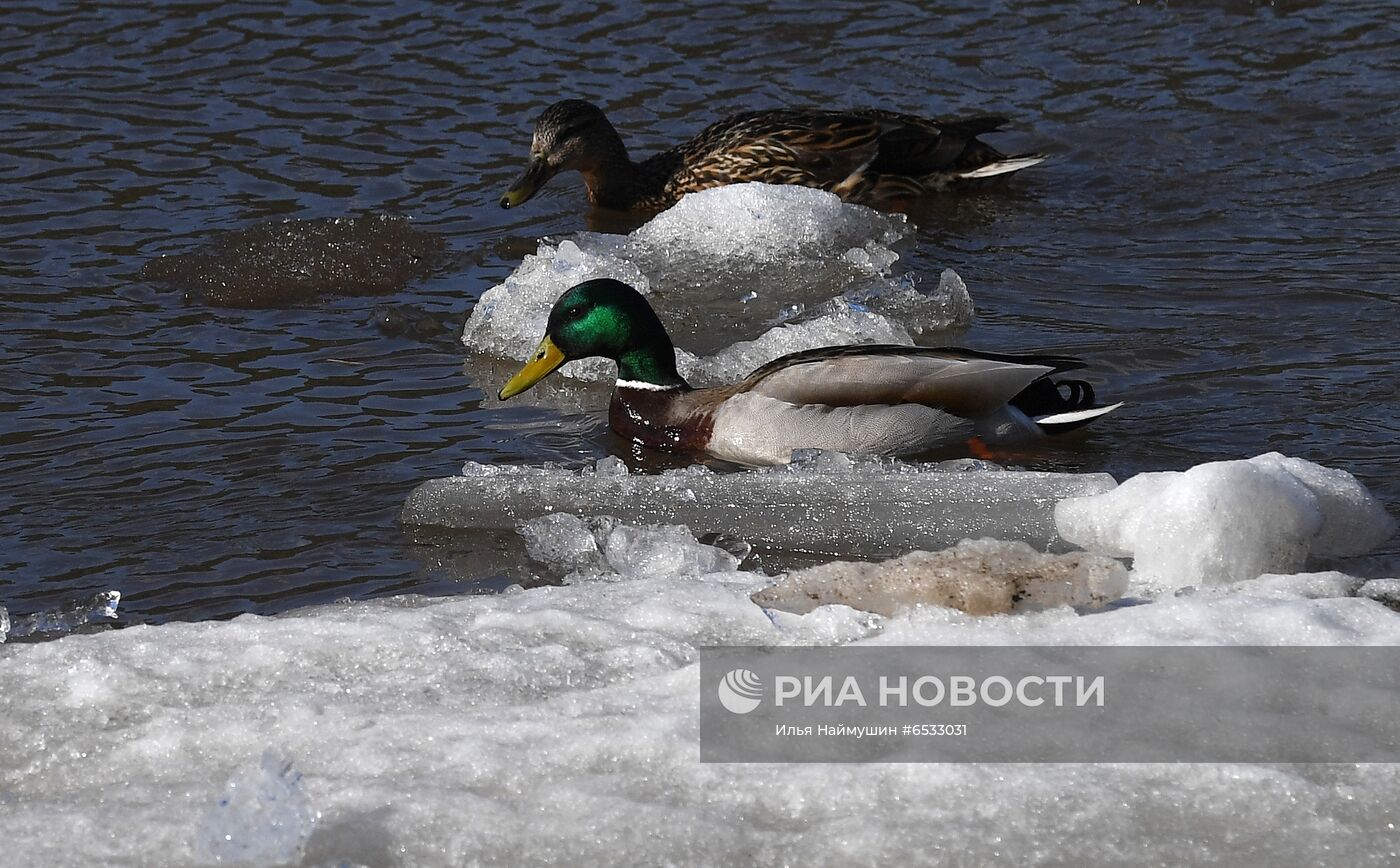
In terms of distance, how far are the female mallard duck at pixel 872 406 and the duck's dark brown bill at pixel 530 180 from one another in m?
2.77

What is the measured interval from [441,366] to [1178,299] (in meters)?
2.78

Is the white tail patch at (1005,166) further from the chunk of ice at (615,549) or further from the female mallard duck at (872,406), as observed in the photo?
the chunk of ice at (615,549)

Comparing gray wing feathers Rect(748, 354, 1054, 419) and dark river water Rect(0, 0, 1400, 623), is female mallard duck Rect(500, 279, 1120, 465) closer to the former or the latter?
gray wing feathers Rect(748, 354, 1054, 419)

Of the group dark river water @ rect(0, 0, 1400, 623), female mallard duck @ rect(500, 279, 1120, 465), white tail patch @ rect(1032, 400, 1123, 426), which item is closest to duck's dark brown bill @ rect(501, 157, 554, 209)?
dark river water @ rect(0, 0, 1400, 623)

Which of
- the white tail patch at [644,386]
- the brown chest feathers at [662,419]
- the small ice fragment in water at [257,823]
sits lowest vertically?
the brown chest feathers at [662,419]

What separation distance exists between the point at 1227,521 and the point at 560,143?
16.3ft

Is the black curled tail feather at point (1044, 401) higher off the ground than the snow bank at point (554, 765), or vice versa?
the snow bank at point (554, 765)

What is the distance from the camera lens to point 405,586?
512cm

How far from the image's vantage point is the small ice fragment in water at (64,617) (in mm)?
4723

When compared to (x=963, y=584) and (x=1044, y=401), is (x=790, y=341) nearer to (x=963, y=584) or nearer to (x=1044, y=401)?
(x=1044, y=401)

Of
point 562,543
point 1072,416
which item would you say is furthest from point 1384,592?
point 562,543

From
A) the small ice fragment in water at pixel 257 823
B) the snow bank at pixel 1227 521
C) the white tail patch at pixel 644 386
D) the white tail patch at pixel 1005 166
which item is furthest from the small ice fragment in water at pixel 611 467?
the white tail patch at pixel 1005 166

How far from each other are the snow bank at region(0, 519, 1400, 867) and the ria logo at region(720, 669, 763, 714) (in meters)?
0.08

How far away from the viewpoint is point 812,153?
8.88 meters
